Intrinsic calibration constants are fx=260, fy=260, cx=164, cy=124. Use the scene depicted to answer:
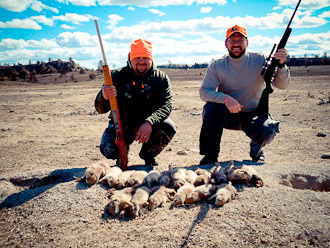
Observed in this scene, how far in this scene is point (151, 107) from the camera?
4875mm

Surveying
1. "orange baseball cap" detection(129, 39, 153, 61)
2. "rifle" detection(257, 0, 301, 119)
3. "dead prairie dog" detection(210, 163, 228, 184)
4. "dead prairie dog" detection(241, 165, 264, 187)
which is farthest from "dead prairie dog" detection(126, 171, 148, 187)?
"rifle" detection(257, 0, 301, 119)

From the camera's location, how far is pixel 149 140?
4922mm

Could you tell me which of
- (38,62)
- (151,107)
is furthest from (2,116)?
(38,62)

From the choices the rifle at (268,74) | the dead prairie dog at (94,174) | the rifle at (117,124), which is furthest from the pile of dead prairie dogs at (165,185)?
Result: the rifle at (268,74)

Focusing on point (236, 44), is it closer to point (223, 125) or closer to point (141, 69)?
point (223, 125)

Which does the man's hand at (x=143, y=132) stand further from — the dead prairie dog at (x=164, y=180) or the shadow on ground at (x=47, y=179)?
the shadow on ground at (x=47, y=179)

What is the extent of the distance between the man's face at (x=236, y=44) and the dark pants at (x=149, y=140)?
1.76 m

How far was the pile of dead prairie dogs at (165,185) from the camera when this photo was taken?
10.4 ft

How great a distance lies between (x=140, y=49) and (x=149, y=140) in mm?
1659

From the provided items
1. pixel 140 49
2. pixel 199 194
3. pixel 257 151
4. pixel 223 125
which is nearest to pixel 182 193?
pixel 199 194

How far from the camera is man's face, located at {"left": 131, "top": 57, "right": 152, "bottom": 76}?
4.57 m

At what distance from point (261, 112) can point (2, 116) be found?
1012cm

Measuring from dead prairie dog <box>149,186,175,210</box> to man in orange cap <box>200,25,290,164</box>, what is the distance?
5.18ft

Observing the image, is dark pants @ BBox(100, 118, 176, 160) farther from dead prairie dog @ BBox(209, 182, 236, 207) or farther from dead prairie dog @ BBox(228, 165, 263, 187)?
dead prairie dog @ BBox(209, 182, 236, 207)
